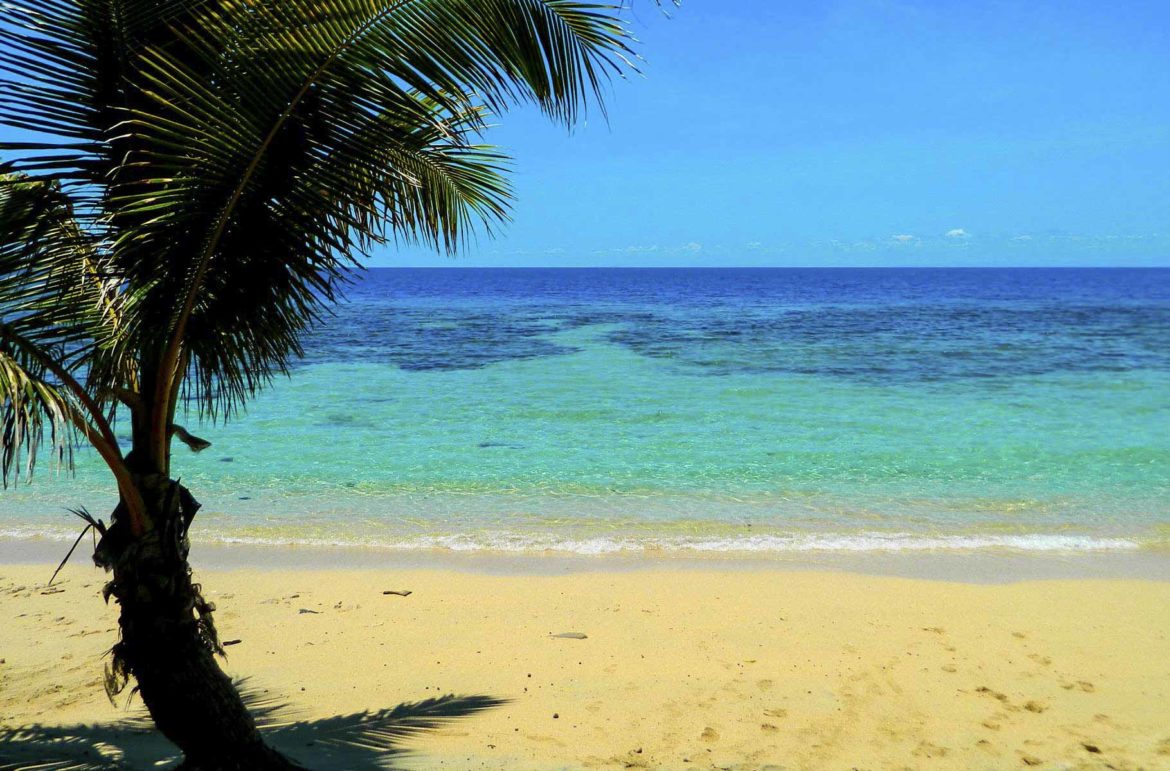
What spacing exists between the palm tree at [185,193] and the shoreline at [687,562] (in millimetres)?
3941

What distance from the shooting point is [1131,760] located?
13.3 ft

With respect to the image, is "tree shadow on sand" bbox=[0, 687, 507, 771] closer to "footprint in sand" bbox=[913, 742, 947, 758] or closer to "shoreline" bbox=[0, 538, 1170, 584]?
"footprint in sand" bbox=[913, 742, 947, 758]

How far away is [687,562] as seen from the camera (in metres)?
7.34

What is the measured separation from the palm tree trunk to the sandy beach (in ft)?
2.10

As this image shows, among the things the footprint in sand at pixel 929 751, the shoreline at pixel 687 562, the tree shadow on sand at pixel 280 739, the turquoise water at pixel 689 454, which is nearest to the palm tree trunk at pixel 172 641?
the tree shadow on sand at pixel 280 739

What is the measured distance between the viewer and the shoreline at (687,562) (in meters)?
7.04

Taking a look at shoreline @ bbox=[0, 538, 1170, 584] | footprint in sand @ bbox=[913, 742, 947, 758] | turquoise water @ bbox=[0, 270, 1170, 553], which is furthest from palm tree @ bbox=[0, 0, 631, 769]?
turquoise water @ bbox=[0, 270, 1170, 553]

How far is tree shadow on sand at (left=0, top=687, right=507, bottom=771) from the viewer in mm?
3852

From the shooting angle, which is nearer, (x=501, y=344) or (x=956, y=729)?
(x=956, y=729)

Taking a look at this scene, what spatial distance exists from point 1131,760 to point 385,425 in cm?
1160

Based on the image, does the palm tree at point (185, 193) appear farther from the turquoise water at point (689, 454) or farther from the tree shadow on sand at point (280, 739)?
the turquoise water at point (689, 454)

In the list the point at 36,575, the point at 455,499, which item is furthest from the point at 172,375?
the point at 455,499

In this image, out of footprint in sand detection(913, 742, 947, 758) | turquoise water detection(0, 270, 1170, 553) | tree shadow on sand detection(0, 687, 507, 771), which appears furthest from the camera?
turquoise water detection(0, 270, 1170, 553)

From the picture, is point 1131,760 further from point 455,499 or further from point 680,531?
point 455,499
